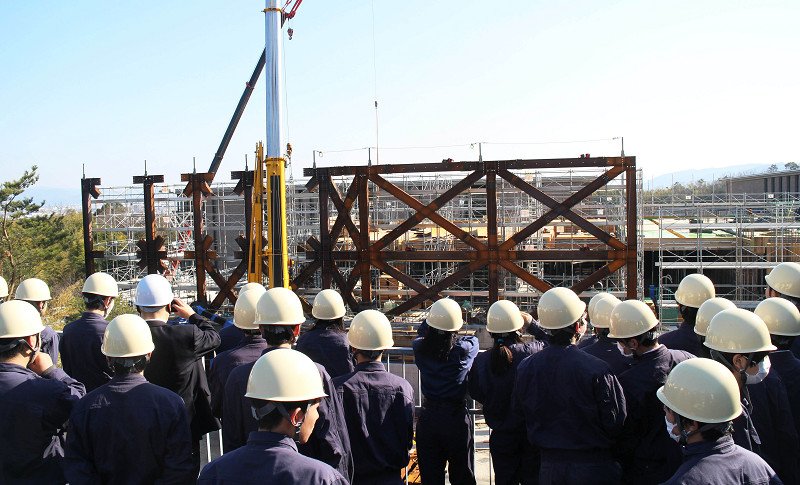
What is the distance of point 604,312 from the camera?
4.97 meters

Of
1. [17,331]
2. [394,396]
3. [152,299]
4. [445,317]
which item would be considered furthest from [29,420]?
[445,317]

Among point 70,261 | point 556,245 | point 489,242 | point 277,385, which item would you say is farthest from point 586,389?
point 70,261

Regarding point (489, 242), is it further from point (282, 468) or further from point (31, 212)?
point (31, 212)

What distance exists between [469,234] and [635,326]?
30.8 feet

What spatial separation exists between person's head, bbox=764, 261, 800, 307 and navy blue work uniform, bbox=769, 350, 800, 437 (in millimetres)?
1376

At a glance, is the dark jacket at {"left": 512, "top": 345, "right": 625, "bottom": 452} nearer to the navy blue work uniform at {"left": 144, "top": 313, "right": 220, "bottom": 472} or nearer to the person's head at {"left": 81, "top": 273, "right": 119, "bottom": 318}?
the navy blue work uniform at {"left": 144, "top": 313, "right": 220, "bottom": 472}

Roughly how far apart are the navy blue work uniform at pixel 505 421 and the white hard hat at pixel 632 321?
34.1 inches

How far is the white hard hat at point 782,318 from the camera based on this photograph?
159 inches

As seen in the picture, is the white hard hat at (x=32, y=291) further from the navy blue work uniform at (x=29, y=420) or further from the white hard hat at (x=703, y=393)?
the white hard hat at (x=703, y=393)

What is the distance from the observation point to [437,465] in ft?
16.2

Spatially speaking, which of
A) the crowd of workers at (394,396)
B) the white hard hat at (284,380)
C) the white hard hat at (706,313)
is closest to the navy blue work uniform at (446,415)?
the crowd of workers at (394,396)

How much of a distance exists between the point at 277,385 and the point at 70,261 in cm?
5082

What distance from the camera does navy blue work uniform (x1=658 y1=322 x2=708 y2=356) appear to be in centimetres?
481

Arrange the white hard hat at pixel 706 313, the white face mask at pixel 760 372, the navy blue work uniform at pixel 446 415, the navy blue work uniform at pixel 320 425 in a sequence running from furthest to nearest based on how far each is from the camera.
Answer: the navy blue work uniform at pixel 446 415, the white hard hat at pixel 706 313, the white face mask at pixel 760 372, the navy blue work uniform at pixel 320 425
